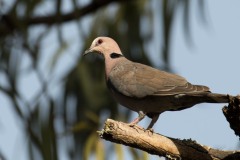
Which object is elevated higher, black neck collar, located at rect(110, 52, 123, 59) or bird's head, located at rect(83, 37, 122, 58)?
bird's head, located at rect(83, 37, 122, 58)

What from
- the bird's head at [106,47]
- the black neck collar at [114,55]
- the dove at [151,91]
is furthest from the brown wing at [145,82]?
the bird's head at [106,47]

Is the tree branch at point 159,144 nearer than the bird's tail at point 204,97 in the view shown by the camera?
Yes

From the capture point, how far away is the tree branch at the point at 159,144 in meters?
4.94

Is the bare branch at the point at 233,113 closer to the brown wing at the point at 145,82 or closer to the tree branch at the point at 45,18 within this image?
the brown wing at the point at 145,82

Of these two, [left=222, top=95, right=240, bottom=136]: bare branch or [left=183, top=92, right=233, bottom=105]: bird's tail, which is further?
[left=183, top=92, right=233, bottom=105]: bird's tail

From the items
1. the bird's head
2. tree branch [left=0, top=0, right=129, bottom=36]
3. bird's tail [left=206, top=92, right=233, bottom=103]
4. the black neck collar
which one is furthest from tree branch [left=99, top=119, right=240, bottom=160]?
tree branch [left=0, top=0, right=129, bottom=36]

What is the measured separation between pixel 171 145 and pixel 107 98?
4327mm

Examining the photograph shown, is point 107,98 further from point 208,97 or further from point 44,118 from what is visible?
point 208,97

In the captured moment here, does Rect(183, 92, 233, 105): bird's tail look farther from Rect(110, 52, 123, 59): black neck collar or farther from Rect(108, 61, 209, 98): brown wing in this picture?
Rect(110, 52, 123, 59): black neck collar

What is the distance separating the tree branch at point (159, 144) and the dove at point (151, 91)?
362 mm

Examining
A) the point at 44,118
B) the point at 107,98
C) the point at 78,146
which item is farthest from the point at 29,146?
the point at 107,98

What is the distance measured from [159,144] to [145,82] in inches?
31.5

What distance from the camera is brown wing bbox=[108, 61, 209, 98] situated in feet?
18.4

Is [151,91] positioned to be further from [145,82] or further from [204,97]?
[204,97]
